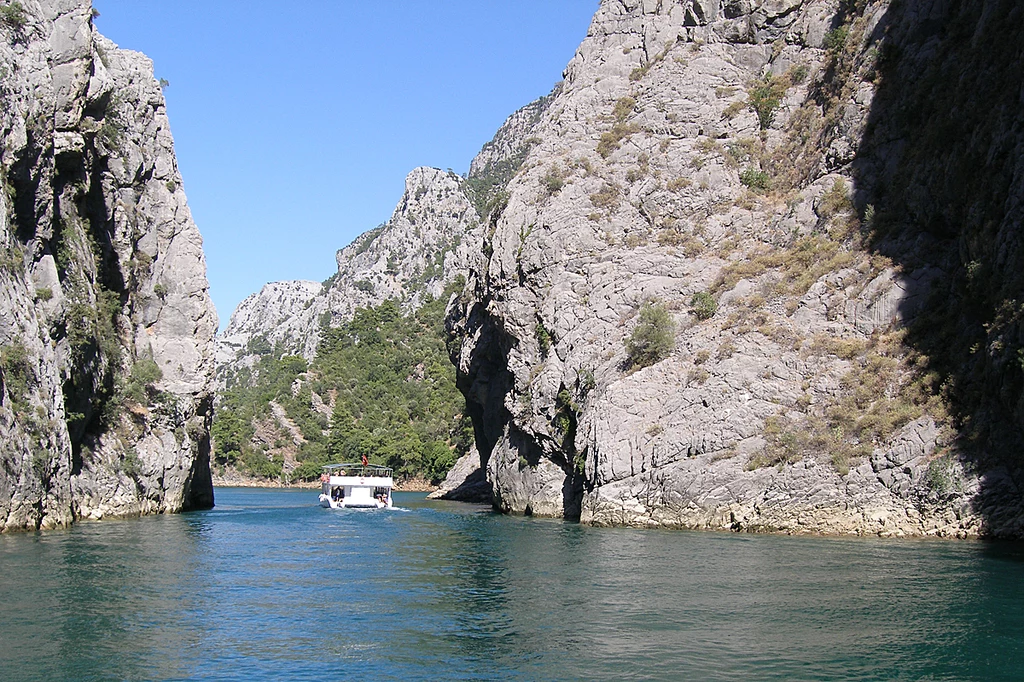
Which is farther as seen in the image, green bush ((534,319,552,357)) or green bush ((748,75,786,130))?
green bush ((748,75,786,130))

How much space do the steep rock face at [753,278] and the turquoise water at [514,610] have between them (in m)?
5.11

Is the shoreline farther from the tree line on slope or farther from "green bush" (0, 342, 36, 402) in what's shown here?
"green bush" (0, 342, 36, 402)

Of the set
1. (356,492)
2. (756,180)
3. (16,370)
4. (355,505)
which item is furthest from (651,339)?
(16,370)

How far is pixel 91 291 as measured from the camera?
5262 centimetres

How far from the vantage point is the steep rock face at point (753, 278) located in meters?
41.5

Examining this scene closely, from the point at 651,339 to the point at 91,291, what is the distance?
32.3 metres

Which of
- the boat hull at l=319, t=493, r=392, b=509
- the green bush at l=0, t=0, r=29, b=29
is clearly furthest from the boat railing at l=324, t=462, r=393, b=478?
the green bush at l=0, t=0, r=29, b=29

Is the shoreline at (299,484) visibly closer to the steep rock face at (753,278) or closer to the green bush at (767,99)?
the steep rock face at (753,278)

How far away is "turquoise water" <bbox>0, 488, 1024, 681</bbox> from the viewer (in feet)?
61.8

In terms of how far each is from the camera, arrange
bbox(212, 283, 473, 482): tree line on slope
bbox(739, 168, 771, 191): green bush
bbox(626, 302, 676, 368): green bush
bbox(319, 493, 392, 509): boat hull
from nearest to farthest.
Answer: bbox(626, 302, 676, 368): green bush < bbox(739, 168, 771, 191): green bush < bbox(319, 493, 392, 509): boat hull < bbox(212, 283, 473, 482): tree line on slope

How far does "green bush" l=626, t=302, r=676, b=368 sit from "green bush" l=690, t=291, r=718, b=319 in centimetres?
157

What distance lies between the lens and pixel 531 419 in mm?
59594

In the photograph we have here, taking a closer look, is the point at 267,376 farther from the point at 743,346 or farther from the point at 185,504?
the point at 743,346

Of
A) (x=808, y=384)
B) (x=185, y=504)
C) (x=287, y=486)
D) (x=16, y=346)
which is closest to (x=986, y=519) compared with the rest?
(x=808, y=384)
